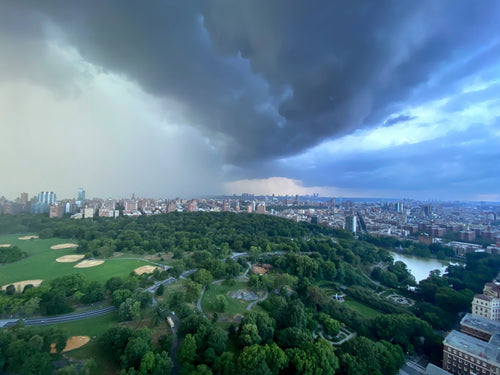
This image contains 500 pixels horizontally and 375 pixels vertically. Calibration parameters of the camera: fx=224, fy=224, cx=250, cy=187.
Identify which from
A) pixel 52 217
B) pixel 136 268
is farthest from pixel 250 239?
pixel 52 217

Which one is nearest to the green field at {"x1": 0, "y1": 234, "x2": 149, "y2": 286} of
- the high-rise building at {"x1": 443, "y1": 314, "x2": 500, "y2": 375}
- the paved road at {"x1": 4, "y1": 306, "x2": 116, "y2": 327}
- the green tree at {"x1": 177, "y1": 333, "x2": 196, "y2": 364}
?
the paved road at {"x1": 4, "y1": 306, "x2": 116, "y2": 327}

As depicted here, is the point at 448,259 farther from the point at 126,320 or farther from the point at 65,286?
the point at 65,286

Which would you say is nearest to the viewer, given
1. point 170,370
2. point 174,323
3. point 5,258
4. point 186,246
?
point 170,370

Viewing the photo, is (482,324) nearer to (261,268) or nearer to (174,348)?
(261,268)

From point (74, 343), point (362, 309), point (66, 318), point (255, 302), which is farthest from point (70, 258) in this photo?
point (362, 309)

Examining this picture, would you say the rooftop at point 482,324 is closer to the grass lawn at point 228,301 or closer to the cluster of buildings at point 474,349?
the cluster of buildings at point 474,349

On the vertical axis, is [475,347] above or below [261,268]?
above
